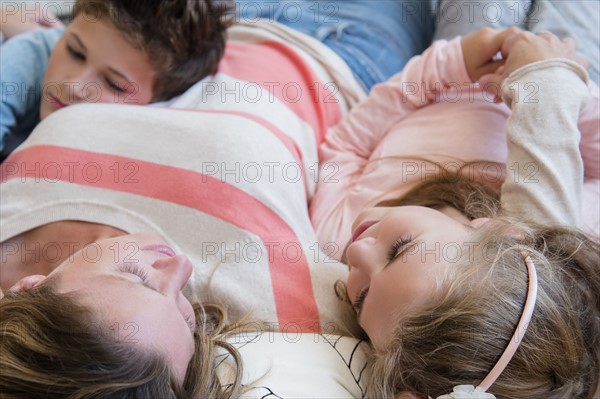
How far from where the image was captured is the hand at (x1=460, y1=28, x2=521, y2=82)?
1062 millimetres

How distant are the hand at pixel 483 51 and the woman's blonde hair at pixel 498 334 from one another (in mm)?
405

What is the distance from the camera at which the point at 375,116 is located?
114 cm

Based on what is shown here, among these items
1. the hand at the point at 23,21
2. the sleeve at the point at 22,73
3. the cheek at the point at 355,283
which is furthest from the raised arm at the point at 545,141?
the hand at the point at 23,21

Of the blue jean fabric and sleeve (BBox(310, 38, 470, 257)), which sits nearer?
sleeve (BBox(310, 38, 470, 257))

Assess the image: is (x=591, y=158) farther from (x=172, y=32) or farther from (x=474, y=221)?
(x=172, y=32)

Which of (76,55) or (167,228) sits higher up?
(76,55)

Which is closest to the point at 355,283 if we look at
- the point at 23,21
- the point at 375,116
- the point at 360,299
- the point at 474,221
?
the point at 360,299

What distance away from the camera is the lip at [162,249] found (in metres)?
0.83

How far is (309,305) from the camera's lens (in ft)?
2.86

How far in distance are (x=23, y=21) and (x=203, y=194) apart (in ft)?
2.15

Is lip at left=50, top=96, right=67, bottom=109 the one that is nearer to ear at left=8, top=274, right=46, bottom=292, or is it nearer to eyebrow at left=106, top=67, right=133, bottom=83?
eyebrow at left=106, top=67, right=133, bottom=83

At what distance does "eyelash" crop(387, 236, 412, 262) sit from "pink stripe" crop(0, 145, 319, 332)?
0.47 ft

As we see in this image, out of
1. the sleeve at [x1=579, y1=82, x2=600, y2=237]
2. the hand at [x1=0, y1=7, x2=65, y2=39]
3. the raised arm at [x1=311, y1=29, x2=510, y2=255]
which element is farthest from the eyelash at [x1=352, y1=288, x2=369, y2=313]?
the hand at [x1=0, y1=7, x2=65, y2=39]

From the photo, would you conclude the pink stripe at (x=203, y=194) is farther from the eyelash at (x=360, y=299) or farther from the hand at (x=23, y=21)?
the hand at (x=23, y=21)
